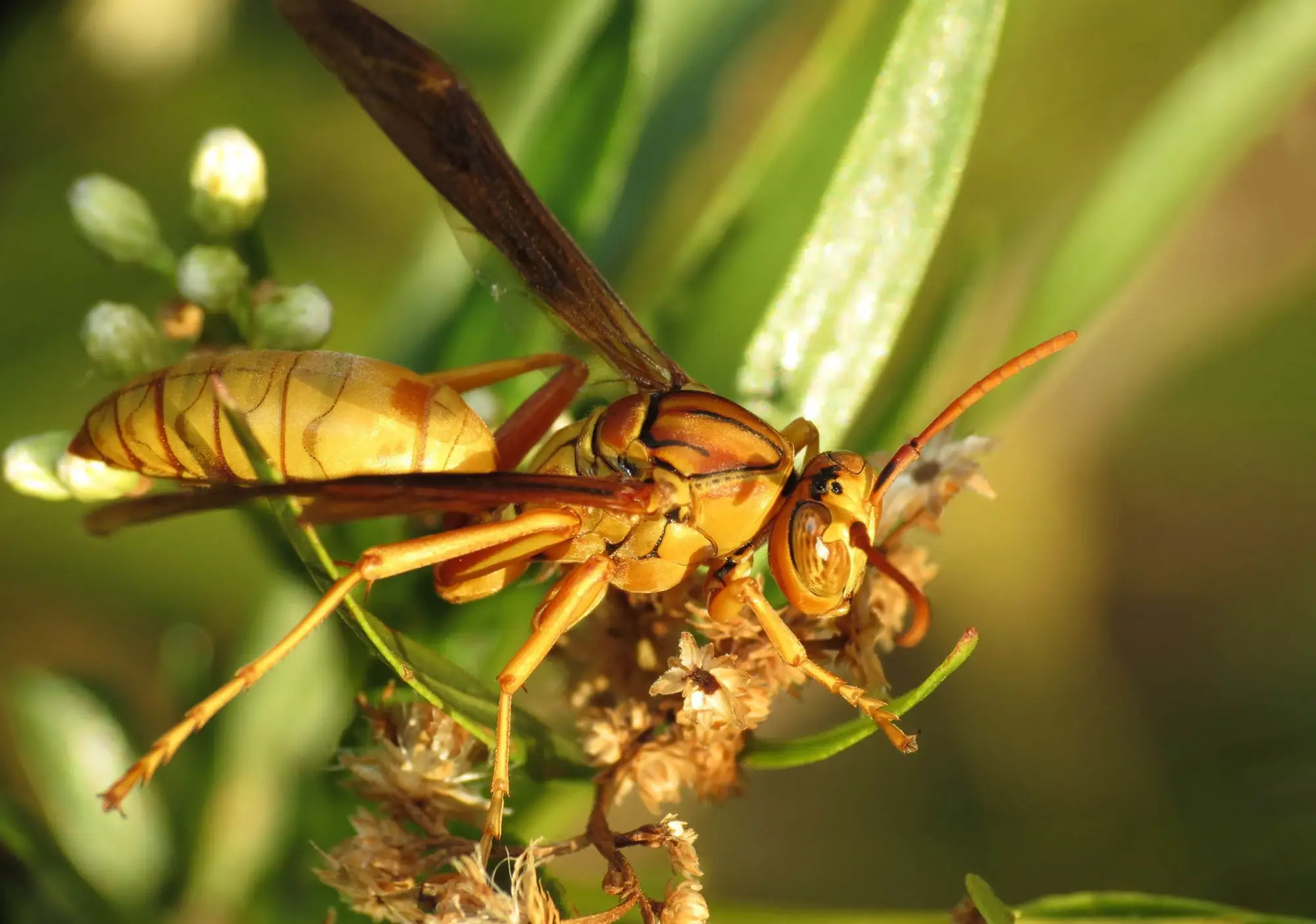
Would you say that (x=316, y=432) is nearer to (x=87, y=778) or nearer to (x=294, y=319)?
(x=294, y=319)

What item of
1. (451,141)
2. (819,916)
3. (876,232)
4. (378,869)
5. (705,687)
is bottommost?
(378,869)

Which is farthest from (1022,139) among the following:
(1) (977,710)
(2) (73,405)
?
(2) (73,405)

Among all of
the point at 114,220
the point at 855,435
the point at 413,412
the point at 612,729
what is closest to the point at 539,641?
the point at 612,729

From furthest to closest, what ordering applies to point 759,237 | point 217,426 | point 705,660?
point 759,237, point 217,426, point 705,660

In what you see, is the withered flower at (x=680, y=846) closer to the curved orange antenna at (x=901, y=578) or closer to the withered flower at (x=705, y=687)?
the withered flower at (x=705, y=687)

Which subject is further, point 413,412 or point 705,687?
point 413,412

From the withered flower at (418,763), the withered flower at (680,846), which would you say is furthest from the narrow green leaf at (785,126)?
the withered flower at (680,846)
